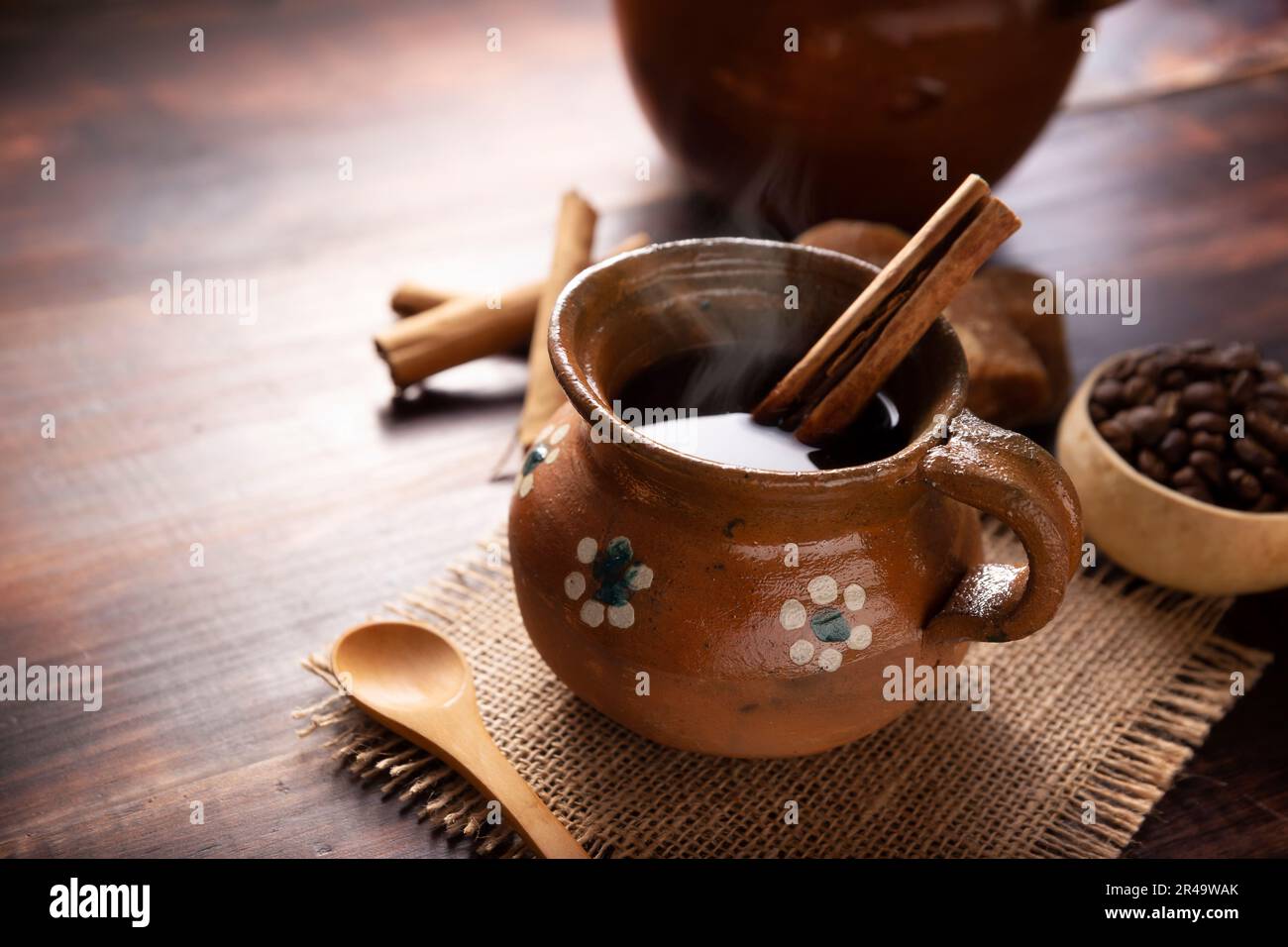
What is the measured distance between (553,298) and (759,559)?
2.14 feet

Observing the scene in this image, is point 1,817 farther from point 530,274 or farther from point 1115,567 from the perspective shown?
point 1115,567

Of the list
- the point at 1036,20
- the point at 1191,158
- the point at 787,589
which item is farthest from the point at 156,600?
the point at 1191,158

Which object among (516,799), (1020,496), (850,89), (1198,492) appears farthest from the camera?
(850,89)

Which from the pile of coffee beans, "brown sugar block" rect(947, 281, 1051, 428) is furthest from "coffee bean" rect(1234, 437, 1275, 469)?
"brown sugar block" rect(947, 281, 1051, 428)

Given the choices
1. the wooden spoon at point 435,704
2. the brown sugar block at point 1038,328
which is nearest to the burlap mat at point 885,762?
the wooden spoon at point 435,704

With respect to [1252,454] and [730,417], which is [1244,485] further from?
[730,417]

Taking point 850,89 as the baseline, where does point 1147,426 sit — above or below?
below

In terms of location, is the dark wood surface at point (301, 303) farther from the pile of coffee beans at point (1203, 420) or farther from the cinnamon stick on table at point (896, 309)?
the cinnamon stick on table at point (896, 309)

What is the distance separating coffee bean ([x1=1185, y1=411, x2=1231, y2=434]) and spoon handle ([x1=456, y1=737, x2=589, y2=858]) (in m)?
0.73

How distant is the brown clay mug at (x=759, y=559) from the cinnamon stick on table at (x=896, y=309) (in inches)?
1.6

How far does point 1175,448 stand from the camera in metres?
1.19

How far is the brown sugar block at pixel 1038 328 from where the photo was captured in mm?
1429

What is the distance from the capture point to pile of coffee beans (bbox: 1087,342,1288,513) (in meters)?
1.16

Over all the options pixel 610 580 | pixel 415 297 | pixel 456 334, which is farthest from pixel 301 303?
pixel 610 580
